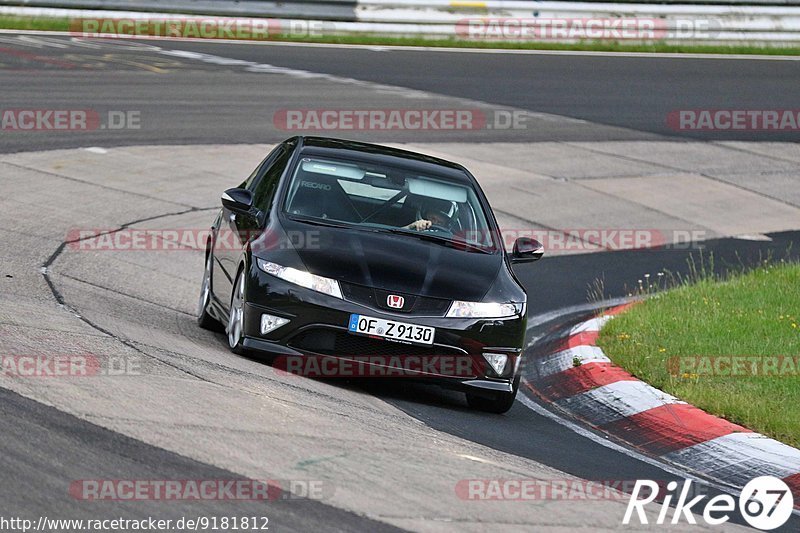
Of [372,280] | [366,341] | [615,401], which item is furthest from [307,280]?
[615,401]

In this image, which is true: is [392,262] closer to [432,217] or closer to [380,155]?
[432,217]

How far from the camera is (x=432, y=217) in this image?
29.7 ft

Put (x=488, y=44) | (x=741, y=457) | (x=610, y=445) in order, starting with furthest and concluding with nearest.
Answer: (x=488, y=44), (x=610, y=445), (x=741, y=457)

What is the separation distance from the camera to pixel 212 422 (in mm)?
6168

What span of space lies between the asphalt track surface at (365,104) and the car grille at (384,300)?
578 mm

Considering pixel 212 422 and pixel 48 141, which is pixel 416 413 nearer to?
pixel 212 422

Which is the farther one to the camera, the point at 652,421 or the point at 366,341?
the point at 652,421

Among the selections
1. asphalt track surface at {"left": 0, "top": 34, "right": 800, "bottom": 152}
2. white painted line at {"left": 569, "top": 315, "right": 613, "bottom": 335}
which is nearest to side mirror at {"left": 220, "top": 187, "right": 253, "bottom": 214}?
white painted line at {"left": 569, "top": 315, "right": 613, "bottom": 335}

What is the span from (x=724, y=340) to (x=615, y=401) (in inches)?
62.3

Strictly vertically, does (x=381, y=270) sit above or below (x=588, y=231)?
above

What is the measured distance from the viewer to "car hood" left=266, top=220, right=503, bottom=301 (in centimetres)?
802

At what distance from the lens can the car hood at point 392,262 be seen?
802 cm

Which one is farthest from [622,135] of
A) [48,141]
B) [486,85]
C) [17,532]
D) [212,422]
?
[17,532]

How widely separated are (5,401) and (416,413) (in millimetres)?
2571
